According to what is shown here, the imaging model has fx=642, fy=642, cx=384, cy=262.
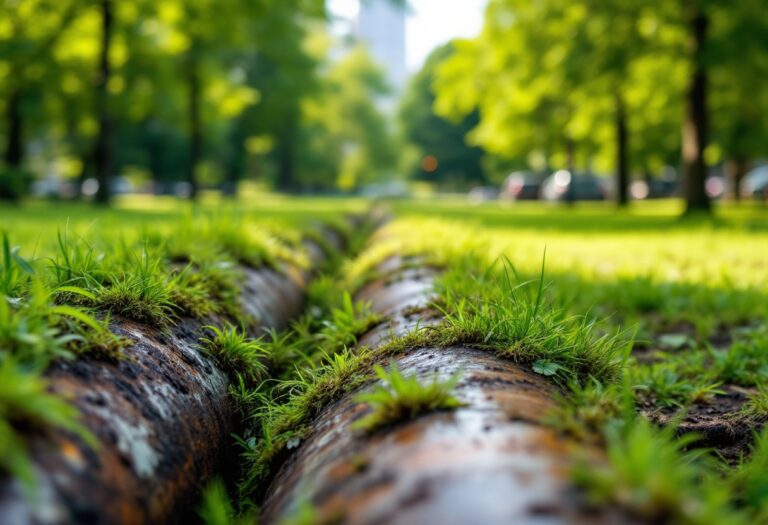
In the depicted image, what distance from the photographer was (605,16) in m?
12.6

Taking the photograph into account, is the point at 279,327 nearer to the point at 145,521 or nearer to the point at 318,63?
the point at 145,521

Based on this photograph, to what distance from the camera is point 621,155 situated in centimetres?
2320

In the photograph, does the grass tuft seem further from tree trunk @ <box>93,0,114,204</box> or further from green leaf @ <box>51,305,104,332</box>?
tree trunk @ <box>93,0,114,204</box>

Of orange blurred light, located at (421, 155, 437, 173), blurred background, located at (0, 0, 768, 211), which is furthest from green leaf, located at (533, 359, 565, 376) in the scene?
orange blurred light, located at (421, 155, 437, 173)

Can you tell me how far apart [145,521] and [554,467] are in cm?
89

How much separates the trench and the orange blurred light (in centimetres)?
5736

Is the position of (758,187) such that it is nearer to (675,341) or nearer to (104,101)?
(104,101)

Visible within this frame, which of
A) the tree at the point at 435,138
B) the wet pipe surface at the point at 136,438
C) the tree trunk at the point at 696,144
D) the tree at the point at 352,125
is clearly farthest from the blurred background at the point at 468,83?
the tree at the point at 435,138

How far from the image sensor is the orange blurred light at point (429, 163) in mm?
58938

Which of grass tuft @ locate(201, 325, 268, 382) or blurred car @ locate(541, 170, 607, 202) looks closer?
grass tuft @ locate(201, 325, 268, 382)

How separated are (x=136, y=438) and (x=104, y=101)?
18.1m

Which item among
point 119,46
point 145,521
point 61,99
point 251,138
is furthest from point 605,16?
point 251,138

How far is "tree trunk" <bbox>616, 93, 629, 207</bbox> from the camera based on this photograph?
22.0 metres

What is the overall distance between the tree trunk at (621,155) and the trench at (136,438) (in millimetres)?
20916
